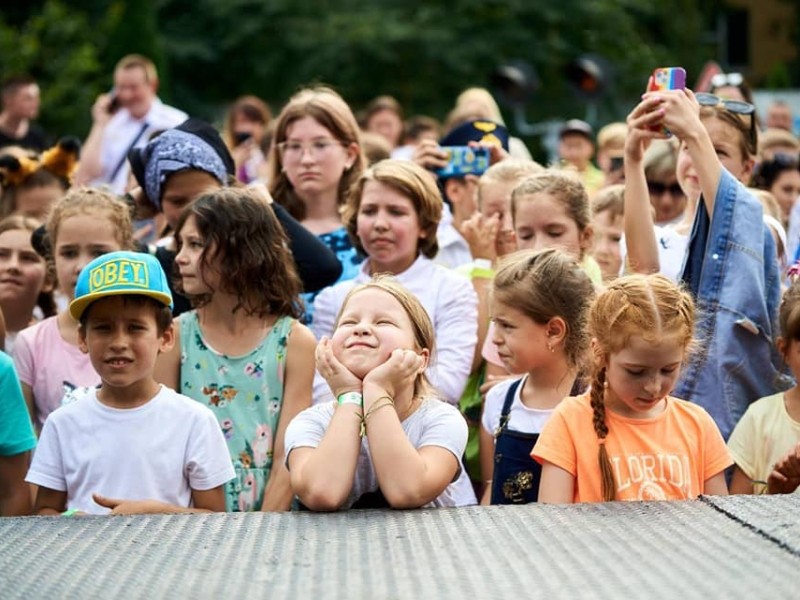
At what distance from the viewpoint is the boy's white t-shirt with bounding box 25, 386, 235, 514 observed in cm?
385

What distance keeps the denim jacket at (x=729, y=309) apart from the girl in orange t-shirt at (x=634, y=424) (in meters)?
0.57

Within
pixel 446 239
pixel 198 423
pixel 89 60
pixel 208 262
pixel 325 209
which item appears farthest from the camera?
pixel 89 60

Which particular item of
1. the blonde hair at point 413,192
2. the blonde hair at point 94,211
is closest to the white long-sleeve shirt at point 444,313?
the blonde hair at point 413,192

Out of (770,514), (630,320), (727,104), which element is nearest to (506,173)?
(727,104)

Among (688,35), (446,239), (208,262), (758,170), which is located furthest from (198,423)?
(688,35)

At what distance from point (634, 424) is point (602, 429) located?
112 millimetres

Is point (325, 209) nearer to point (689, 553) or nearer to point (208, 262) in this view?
point (208, 262)

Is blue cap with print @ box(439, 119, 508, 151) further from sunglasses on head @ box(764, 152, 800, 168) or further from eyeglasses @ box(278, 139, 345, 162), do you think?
sunglasses on head @ box(764, 152, 800, 168)

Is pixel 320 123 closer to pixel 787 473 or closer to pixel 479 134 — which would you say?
pixel 479 134

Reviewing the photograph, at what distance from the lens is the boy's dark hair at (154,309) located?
13.1 feet

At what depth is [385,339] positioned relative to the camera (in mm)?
3613

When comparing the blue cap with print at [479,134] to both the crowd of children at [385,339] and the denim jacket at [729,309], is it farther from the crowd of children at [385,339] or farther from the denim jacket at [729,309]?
the denim jacket at [729,309]

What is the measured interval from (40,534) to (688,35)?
29272mm

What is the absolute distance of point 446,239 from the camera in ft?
21.2
